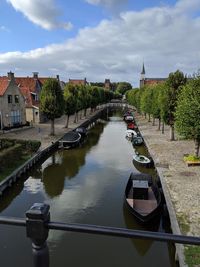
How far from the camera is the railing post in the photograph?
9.23 feet

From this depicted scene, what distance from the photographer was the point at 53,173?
31609mm

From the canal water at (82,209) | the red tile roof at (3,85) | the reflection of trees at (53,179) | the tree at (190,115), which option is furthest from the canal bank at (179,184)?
the red tile roof at (3,85)

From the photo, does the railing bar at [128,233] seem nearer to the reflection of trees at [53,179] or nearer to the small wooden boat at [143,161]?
the reflection of trees at [53,179]

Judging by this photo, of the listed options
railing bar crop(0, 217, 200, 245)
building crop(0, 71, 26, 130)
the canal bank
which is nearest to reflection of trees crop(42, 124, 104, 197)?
Result: the canal bank

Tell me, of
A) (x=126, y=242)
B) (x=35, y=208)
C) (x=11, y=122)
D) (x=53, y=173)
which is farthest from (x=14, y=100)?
(x=35, y=208)

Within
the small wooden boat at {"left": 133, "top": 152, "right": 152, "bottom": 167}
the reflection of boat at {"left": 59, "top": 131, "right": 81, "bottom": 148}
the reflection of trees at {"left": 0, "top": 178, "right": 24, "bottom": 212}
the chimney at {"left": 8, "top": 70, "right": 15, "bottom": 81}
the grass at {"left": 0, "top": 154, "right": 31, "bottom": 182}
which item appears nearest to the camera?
the reflection of trees at {"left": 0, "top": 178, "right": 24, "bottom": 212}

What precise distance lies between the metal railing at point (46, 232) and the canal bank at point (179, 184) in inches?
422

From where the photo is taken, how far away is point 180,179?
2391cm

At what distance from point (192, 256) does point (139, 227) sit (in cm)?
623

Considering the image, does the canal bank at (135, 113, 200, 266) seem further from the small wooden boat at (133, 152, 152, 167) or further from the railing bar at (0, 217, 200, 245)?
the railing bar at (0, 217, 200, 245)

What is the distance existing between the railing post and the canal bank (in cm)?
1091

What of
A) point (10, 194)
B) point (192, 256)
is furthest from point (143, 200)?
point (10, 194)

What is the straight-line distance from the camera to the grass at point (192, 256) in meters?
12.1

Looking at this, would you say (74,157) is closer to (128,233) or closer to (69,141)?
(69,141)
